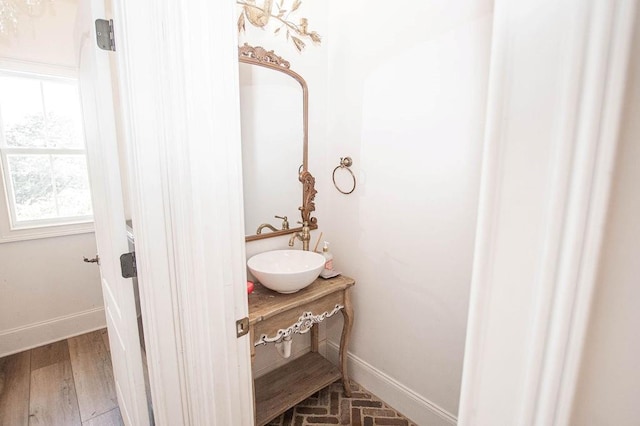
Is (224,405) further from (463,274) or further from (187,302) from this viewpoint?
(463,274)

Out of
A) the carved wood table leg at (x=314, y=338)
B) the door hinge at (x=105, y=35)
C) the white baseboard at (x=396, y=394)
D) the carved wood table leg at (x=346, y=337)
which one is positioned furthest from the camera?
the carved wood table leg at (x=314, y=338)

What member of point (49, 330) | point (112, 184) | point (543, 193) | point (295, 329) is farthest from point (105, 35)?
point (49, 330)

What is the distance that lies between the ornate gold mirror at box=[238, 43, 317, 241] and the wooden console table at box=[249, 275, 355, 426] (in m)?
0.45

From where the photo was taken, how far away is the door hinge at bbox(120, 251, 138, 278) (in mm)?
959

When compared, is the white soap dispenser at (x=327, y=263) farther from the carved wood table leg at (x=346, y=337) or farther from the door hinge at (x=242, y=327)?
the door hinge at (x=242, y=327)

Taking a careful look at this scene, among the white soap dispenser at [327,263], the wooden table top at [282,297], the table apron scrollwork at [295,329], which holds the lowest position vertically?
the table apron scrollwork at [295,329]

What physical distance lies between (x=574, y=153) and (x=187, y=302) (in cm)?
93

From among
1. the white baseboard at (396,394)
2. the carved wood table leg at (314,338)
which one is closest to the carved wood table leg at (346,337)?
the white baseboard at (396,394)

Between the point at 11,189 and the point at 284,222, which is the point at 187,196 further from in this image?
the point at 11,189

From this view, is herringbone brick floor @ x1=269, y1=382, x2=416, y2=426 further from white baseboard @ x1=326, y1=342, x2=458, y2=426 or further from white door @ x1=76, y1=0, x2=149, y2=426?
white door @ x1=76, y1=0, x2=149, y2=426

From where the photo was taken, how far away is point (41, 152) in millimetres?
2303

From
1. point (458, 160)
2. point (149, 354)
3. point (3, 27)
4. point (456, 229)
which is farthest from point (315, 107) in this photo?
point (3, 27)

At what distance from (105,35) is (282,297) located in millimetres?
1257

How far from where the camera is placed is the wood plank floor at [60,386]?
1.67 metres
